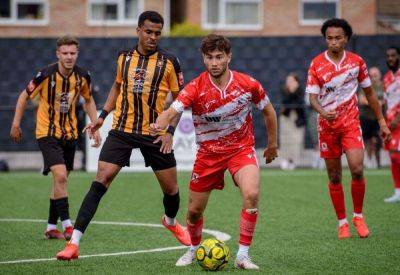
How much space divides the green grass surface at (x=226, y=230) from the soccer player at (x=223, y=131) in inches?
18.0

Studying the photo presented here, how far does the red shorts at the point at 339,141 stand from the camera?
11359mm

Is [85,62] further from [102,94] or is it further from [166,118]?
[166,118]

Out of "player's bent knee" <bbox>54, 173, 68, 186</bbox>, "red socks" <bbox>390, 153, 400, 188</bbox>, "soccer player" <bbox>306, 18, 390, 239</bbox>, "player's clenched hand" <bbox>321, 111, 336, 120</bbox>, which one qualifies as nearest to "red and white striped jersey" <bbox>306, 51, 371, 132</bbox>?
"soccer player" <bbox>306, 18, 390, 239</bbox>

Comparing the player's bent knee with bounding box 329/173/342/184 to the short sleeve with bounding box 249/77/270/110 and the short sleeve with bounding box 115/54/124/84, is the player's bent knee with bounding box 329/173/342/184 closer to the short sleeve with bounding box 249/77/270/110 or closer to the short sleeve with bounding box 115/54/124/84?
the short sleeve with bounding box 249/77/270/110

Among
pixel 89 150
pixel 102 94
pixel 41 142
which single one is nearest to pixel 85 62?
pixel 102 94

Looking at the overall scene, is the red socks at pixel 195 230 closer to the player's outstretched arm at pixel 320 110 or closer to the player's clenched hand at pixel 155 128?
the player's clenched hand at pixel 155 128

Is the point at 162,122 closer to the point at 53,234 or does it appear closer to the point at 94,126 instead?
the point at 94,126

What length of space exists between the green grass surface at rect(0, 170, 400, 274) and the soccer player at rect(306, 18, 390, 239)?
76 cm

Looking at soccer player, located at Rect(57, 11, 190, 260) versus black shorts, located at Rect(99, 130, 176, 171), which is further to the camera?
soccer player, located at Rect(57, 11, 190, 260)

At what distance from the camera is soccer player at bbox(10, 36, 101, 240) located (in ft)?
37.5

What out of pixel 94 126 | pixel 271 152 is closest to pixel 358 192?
pixel 271 152

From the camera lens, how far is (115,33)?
33562 millimetres

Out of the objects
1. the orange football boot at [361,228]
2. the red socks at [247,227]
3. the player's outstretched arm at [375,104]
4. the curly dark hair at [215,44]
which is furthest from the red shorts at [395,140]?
the curly dark hair at [215,44]

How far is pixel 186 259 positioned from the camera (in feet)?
30.7
